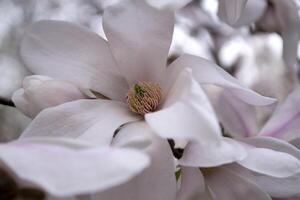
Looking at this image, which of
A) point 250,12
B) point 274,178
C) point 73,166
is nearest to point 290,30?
point 250,12

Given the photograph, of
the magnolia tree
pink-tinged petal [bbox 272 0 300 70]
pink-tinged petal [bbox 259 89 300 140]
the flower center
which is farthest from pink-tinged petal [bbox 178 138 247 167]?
pink-tinged petal [bbox 272 0 300 70]

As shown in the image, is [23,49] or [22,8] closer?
[23,49]

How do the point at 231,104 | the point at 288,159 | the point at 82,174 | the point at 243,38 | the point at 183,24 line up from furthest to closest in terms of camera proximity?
the point at 243,38 < the point at 183,24 < the point at 231,104 < the point at 288,159 < the point at 82,174

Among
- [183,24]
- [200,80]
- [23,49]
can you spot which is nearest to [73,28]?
[23,49]

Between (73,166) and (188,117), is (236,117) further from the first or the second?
(73,166)

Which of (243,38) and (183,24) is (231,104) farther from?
(243,38)

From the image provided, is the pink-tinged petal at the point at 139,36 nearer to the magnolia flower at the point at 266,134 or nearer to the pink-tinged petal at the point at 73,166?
the magnolia flower at the point at 266,134
